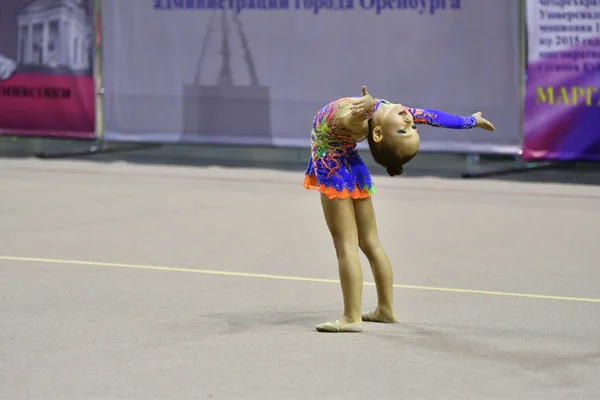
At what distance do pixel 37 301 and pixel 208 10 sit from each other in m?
8.03

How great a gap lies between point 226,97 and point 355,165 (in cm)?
845

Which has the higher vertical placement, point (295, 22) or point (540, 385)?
point (295, 22)

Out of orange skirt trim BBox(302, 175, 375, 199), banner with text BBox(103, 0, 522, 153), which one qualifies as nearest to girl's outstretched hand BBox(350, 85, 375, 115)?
orange skirt trim BBox(302, 175, 375, 199)

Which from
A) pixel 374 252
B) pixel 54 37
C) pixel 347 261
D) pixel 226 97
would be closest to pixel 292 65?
pixel 226 97

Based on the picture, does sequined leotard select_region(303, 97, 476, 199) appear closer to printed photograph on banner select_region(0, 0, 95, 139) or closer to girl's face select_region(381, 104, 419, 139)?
girl's face select_region(381, 104, 419, 139)

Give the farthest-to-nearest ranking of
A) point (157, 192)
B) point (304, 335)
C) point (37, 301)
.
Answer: point (157, 192), point (37, 301), point (304, 335)

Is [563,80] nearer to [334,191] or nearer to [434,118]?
[434,118]

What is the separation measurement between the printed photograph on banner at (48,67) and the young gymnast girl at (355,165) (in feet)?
30.6

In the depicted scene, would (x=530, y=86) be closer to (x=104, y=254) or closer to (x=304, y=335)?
(x=104, y=254)

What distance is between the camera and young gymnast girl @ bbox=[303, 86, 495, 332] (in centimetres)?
727

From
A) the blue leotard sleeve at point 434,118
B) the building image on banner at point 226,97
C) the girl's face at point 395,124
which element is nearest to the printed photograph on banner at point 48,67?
the building image on banner at point 226,97

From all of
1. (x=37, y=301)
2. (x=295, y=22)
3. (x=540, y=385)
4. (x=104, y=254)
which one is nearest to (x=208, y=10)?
(x=295, y=22)

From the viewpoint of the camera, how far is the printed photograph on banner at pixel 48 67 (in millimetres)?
16391

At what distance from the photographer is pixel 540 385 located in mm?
6277
